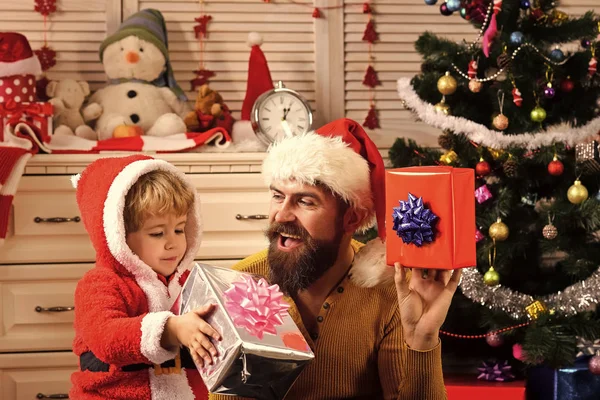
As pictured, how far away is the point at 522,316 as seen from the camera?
2.57m

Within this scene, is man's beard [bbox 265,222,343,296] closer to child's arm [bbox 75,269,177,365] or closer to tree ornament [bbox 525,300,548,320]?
child's arm [bbox 75,269,177,365]

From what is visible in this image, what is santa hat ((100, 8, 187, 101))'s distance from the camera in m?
2.92

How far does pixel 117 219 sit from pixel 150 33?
140 centimetres

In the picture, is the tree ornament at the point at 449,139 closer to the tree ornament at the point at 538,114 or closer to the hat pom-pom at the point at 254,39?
the tree ornament at the point at 538,114

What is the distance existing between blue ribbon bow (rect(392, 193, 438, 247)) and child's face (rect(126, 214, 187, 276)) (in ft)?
1.57

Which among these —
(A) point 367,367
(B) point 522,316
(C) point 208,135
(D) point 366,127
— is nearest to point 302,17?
(D) point 366,127

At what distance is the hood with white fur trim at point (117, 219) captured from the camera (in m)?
1.68

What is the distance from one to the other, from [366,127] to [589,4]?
0.95 m

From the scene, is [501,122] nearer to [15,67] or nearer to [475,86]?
[475,86]

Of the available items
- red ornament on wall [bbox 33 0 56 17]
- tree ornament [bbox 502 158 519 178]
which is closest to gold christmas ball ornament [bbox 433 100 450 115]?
tree ornament [bbox 502 158 519 178]

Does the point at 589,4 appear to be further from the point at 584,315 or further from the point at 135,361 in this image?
the point at 135,361

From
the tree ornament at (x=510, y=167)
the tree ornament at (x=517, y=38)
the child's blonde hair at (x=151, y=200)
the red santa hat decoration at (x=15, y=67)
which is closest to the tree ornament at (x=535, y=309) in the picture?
the tree ornament at (x=510, y=167)

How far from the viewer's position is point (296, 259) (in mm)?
1817

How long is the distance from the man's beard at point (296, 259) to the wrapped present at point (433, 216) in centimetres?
31
